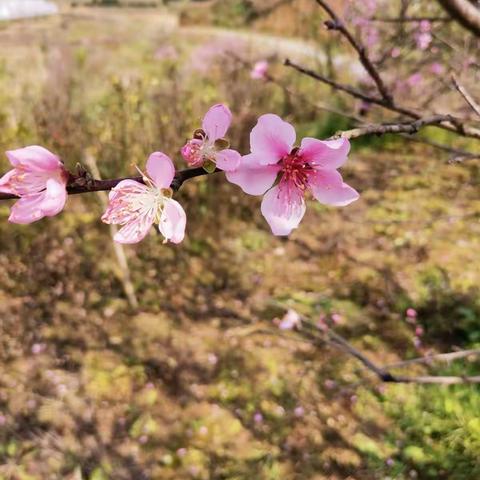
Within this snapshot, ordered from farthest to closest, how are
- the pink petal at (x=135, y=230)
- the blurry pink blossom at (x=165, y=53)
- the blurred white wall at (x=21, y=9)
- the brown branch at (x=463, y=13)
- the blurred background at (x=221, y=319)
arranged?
the blurred white wall at (x=21, y=9) → the blurry pink blossom at (x=165, y=53) → the blurred background at (x=221, y=319) → the brown branch at (x=463, y=13) → the pink petal at (x=135, y=230)

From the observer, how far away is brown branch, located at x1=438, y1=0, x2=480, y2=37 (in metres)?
0.93

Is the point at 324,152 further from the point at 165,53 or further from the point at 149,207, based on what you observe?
the point at 165,53

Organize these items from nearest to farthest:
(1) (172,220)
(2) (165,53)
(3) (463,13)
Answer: (1) (172,220) < (3) (463,13) < (2) (165,53)

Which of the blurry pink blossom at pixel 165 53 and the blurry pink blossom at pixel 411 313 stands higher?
the blurry pink blossom at pixel 411 313

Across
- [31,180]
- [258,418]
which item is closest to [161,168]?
[31,180]

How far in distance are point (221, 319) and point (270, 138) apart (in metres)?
3.19

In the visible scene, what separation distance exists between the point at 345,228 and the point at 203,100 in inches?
65.8

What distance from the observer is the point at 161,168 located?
2.37 ft

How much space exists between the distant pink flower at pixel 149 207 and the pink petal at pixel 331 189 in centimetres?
21

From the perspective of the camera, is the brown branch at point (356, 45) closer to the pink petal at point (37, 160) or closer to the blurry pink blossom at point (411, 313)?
the pink petal at point (37, 160)

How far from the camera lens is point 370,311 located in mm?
3967

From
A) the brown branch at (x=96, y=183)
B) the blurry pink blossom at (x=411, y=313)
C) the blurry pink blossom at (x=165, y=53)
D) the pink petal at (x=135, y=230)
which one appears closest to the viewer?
the brown branch at (x=96, y=183)

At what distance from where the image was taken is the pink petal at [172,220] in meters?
0.78

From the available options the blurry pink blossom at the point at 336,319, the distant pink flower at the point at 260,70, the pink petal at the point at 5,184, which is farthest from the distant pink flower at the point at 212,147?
the blurry pink blossom at the point at 336,319
